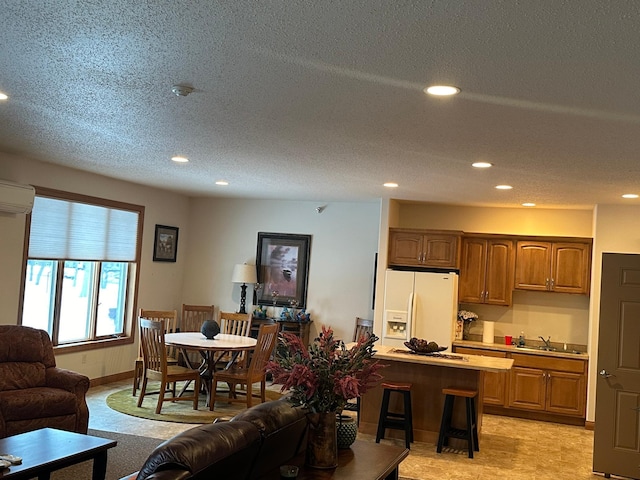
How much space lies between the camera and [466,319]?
8.18 m

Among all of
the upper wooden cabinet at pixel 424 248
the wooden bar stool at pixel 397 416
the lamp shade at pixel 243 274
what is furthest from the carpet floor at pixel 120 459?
the upper wooden cabinet at pixel 424 248

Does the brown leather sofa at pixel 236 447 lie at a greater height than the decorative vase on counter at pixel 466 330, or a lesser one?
lesser

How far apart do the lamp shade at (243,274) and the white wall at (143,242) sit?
1.01 meters

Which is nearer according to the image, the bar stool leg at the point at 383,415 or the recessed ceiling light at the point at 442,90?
the recessed ceiling light at the point at 442,90

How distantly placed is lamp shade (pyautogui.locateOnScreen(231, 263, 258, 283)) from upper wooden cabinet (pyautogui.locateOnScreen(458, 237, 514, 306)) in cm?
279

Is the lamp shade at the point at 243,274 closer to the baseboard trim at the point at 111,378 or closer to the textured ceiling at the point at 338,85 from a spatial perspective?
the baseboard trim at the point at 111,378

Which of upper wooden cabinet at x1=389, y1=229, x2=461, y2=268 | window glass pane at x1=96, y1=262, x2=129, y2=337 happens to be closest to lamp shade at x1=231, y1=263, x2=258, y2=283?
window glass pane at x1=96, y1=262, x2=129, y2=337

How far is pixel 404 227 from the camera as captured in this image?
27.9 feet

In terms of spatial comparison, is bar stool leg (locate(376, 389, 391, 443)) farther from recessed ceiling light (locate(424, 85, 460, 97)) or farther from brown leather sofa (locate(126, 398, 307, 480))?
recessed ceiling light (locate(424, 85, 460, 97))

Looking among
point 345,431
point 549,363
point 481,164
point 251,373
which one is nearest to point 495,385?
point 549,363

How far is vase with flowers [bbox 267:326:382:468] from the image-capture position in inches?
112

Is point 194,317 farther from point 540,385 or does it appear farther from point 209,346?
point 540,385

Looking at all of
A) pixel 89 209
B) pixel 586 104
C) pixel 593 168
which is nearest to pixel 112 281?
pixel 89 209

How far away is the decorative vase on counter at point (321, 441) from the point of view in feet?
9.61
